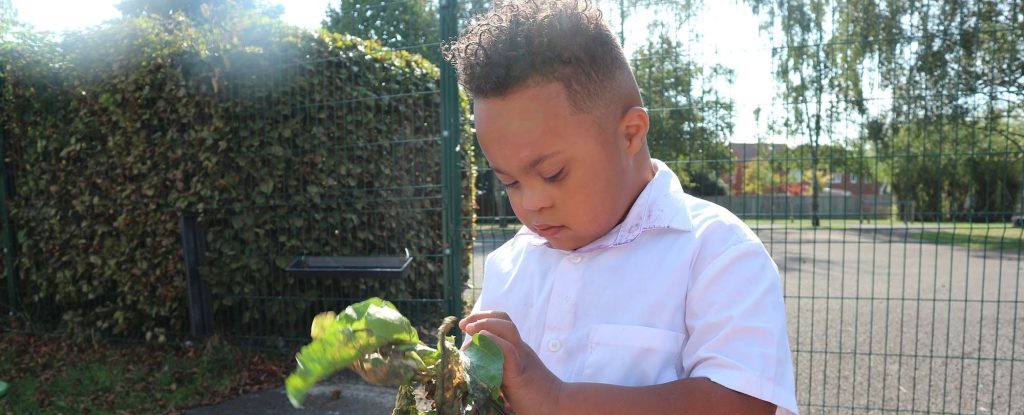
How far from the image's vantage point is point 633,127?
140cm

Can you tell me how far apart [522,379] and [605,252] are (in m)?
0.41

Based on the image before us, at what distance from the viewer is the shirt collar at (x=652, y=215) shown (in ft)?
4.54

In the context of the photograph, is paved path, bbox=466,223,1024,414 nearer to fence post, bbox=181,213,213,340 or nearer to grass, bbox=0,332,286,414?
grass, bbox=0,332,286,414

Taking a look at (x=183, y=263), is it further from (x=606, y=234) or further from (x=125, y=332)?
(x=606, y=234)

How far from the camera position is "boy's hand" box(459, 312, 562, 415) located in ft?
3.78

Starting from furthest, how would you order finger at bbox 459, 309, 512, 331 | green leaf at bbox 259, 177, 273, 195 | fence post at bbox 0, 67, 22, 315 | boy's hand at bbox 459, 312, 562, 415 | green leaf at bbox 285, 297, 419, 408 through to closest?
fence post at bbox 0, 67, 22, 315 < green leaf at bbox 259, 177, 273, 195 < finger at bbox 459, 309, 512, 331 < boy's hand at bbox 459, 312, 562, 415 < green leaf at bbox 285, 297, 419, 408

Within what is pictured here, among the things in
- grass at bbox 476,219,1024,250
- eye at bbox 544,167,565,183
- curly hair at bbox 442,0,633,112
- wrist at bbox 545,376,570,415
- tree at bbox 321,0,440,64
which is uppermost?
tree at bbox 321,0,440,64

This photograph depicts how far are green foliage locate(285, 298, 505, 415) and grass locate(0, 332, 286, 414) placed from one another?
4074 millimetres

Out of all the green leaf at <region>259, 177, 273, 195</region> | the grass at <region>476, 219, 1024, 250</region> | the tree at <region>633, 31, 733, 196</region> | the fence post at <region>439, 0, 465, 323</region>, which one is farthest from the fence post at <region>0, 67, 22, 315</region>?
the tree at <region>633, 31, 733, 196</region>

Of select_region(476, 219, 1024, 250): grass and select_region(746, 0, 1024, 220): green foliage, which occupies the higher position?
select_region(746, 0, 1024, 220): green foliage

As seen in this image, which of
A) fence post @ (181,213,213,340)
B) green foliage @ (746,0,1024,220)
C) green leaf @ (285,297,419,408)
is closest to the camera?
green leaf @ (285,297,419,408)

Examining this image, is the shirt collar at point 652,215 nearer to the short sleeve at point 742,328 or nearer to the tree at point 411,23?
the short sleeve at point 742,328

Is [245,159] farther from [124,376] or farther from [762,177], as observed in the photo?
[762,177]

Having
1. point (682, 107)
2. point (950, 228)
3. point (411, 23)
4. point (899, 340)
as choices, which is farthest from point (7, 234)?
point (899, 340)
